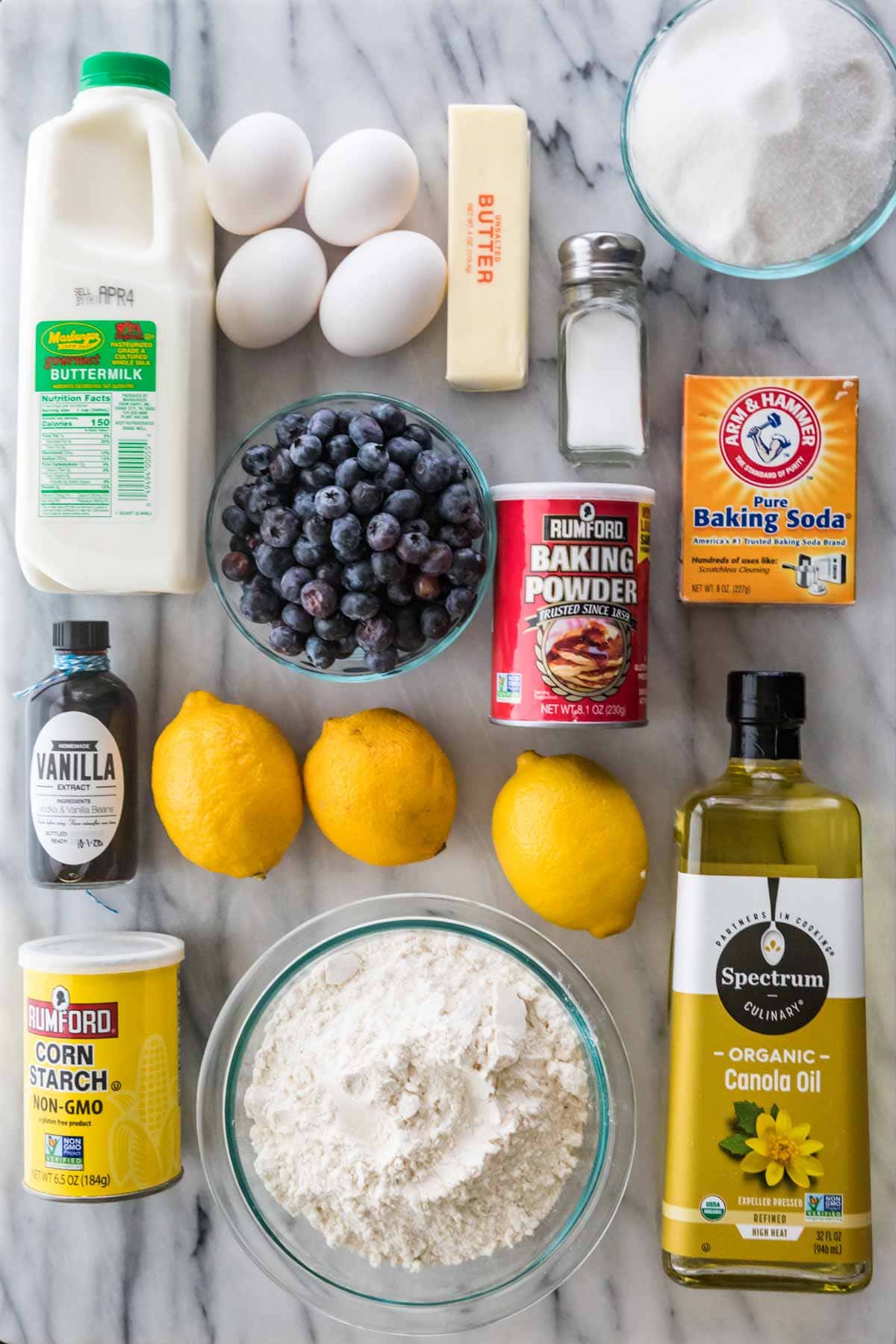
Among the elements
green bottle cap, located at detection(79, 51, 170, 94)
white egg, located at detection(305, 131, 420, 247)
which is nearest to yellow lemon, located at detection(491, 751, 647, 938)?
white egg, located at detection(305, 131, 420, 247)

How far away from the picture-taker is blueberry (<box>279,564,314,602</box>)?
0.88 m

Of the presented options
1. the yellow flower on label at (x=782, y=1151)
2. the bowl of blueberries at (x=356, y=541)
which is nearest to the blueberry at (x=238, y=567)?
the bowl of blueberries at (x=356, y=541)

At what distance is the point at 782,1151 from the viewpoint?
0.90 m

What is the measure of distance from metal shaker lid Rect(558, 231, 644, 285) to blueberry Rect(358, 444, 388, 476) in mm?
236

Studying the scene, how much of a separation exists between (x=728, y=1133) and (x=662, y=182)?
77 centimetres

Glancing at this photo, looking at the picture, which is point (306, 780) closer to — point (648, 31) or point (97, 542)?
point (97, 542)

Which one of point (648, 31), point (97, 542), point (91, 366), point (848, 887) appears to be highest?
point (648, 31)

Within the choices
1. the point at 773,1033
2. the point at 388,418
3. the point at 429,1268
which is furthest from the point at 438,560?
the point at 429,1268

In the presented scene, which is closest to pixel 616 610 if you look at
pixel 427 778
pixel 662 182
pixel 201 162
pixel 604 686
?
pixel 604 686

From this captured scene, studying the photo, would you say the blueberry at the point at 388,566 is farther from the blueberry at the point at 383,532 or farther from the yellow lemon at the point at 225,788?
the yellow lemon at the point at 225,788

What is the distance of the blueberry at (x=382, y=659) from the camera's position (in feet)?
2.95

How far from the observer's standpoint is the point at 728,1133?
2.95ft

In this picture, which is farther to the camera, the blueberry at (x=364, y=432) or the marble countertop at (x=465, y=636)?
the marble countertop at (x=465, y=636)

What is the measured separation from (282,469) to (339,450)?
1.8 inches
